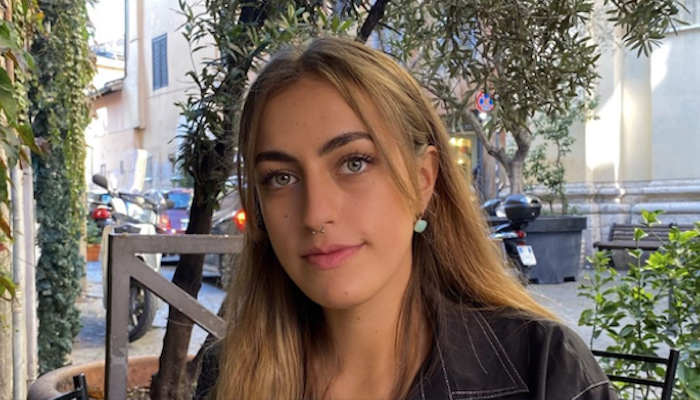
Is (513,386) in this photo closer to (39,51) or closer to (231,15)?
(231,15)

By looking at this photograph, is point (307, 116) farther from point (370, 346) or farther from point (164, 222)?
point (164, 222)

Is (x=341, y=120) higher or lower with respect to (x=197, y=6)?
lower

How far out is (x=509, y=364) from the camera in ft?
4.11

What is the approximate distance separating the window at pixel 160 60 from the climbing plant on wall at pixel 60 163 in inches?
21.6

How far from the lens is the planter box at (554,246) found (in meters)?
7.99

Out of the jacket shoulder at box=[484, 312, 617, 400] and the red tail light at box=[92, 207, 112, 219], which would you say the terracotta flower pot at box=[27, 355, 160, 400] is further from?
the red tail light at box=[92, 207, 112, 219]

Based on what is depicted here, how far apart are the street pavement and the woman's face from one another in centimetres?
287

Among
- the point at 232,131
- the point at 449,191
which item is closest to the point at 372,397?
the point at 449,191

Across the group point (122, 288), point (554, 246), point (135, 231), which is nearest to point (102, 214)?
point (135, 231)

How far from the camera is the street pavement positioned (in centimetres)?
498

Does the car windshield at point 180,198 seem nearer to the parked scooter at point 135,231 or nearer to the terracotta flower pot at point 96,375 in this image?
→ the parked scooter at point 135,231

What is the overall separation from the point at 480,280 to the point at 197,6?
1.70 m

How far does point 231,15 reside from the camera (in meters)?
2.30

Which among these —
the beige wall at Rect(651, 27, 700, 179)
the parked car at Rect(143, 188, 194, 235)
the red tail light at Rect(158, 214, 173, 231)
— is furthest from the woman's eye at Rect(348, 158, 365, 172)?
the red tail light at Rect(158, 214, 173, 231)
